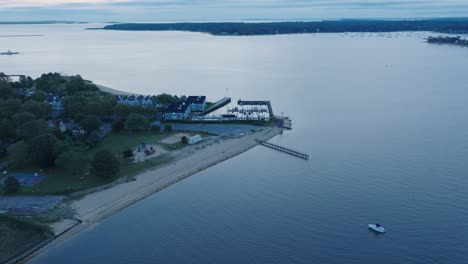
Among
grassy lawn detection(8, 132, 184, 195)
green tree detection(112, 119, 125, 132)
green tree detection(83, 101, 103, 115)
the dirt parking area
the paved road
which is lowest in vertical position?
the paved road

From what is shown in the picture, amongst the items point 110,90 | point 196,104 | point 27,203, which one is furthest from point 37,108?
point 110,90

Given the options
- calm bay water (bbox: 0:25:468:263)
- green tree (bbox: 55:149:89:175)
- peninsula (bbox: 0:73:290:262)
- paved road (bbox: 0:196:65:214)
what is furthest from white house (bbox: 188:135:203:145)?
paved road (bbox: 0:196:65:214)

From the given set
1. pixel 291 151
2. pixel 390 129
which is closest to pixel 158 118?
pixel 291 151

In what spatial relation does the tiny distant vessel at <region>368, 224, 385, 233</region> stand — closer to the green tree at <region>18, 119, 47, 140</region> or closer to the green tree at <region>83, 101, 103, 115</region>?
the green tree at <region>18, 119, 47, 140</region>

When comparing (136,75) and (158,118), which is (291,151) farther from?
(136,75)

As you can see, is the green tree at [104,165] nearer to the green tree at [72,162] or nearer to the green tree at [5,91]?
the green tree at [72,162]

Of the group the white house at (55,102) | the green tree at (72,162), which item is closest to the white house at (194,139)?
the green tree at (72,162)
